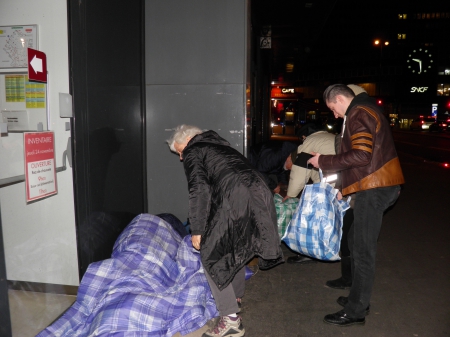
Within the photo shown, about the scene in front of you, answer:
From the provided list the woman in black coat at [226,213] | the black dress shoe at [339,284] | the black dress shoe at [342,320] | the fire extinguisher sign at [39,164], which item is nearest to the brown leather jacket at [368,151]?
the woman in black coat at [226,213]

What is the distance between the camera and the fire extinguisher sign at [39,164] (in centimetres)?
283

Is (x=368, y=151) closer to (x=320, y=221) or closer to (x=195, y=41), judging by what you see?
(x=320, y=221)

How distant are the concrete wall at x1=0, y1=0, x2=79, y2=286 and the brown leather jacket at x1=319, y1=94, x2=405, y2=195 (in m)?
2.38

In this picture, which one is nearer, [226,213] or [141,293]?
[226,213]

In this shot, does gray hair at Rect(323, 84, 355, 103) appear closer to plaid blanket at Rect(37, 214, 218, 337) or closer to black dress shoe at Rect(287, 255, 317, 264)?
plaid blanket at Rect(37, 214, 218, 337)

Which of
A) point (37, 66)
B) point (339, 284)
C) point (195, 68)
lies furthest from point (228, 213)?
point (195, 68)

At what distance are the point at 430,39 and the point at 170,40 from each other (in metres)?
100

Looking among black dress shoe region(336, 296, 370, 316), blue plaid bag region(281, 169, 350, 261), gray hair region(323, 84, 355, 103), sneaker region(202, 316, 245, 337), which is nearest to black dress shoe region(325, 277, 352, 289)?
black dress shoe region(336, 296, 370, 316)

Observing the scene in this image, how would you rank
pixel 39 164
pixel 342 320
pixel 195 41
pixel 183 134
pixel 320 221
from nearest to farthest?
pixel 39 164 < pixel 183 134 < pixel 342 320 < pixel 320 221 < pixel 195 41

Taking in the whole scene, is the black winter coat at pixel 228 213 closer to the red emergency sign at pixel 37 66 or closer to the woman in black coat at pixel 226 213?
the woman in black coat at pixel 226 213

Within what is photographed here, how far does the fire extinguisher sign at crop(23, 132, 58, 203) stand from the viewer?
2.83 metres

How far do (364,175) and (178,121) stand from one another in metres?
2.45

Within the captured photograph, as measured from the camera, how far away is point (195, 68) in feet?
15.7

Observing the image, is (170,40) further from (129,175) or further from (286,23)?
(286,23)
